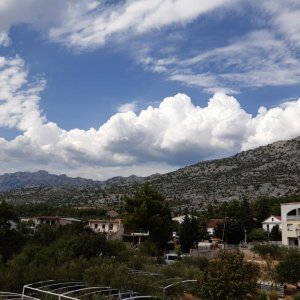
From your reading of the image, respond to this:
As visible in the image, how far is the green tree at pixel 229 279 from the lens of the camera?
74.3 feet

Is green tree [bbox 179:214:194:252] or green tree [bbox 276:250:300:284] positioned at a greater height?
green tree [bbox 179:214:194:252]

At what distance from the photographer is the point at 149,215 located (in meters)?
49.0

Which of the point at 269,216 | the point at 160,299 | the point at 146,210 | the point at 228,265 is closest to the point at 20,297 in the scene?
the point at 160,299

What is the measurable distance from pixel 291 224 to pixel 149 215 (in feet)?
79.5

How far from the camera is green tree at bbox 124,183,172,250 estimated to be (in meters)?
48.5

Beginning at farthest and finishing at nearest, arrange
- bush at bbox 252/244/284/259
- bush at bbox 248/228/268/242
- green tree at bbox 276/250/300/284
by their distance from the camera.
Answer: bush at bbox 248/228/268/242 → bush at bbox 252/244/284/259 → green tree at bbox 276/250/300/284

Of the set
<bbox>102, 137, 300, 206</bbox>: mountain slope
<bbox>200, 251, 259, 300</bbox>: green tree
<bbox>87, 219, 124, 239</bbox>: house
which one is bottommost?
<bbox>200, 251, 259, 300</bbox>: green tree

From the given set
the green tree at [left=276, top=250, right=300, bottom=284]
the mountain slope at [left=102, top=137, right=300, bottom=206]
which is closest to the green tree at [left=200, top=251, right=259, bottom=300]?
the green tree at [left=276, top=250, right=300, bottom=284]

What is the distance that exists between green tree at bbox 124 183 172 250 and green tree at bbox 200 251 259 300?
985 inches

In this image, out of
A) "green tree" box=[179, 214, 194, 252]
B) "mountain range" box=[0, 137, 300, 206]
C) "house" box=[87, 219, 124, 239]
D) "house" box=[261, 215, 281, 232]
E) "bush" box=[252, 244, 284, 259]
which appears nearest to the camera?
"bush" box=[252, 244, 284, 259]

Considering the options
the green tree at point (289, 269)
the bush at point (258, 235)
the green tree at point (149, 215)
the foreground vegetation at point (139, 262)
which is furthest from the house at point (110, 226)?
the green tree at point (289, 269)

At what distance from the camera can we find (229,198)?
5650 inches

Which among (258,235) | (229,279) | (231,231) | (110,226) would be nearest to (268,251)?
(258,235)

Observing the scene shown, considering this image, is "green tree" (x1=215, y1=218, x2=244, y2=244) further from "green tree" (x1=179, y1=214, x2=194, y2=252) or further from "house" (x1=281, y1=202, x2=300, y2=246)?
"house" (x1=281, y1=202, x2=300, y2=246)
